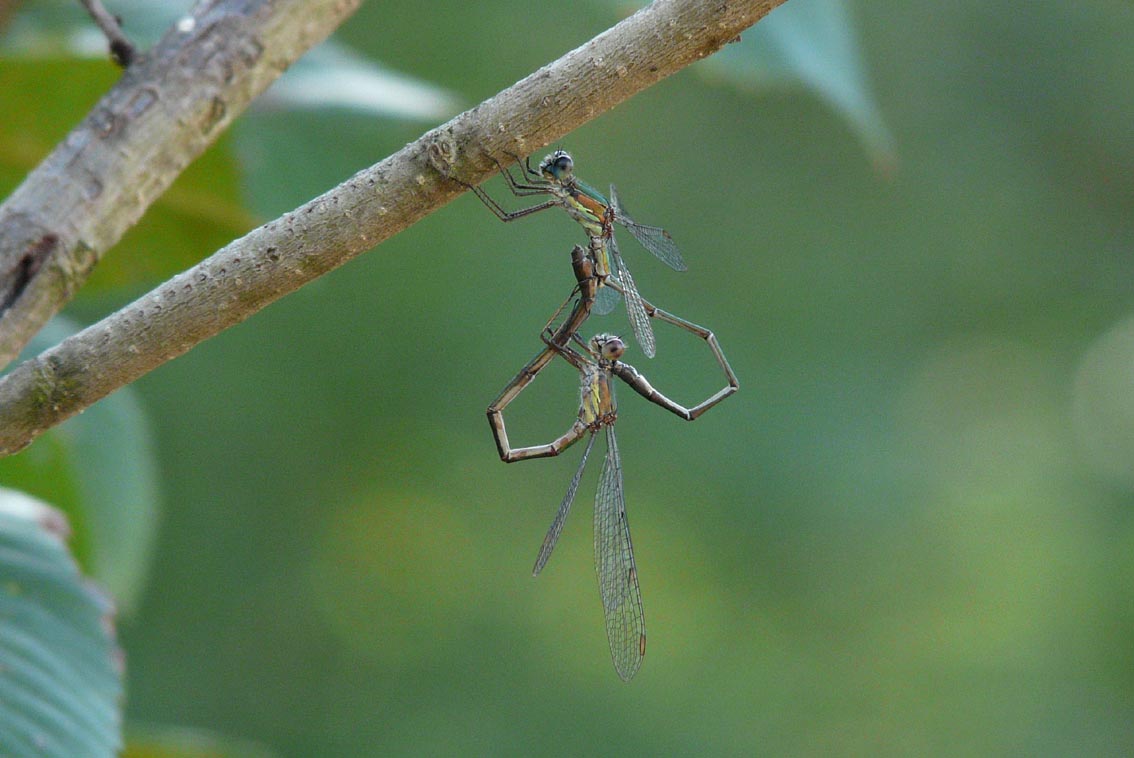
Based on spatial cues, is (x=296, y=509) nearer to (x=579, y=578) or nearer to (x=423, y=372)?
(x=423, y=372)

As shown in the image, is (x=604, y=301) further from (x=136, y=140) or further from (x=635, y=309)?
(x=136, y=140)

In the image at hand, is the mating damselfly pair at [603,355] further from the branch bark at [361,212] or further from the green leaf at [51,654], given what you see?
the green leaf at [51,654]

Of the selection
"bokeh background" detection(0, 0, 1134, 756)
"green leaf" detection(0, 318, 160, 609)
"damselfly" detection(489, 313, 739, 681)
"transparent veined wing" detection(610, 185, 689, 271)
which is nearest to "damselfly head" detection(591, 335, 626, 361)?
"damselfly" detection(489, 313, 739, 681)

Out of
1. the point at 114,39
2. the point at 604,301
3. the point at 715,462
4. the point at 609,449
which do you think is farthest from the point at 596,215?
the point at 715,462

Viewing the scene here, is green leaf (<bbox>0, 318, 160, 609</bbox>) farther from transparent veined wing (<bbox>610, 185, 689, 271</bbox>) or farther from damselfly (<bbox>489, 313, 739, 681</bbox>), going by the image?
transparent veined wing (<bbox>610, 185, 689, 271</bbox>)

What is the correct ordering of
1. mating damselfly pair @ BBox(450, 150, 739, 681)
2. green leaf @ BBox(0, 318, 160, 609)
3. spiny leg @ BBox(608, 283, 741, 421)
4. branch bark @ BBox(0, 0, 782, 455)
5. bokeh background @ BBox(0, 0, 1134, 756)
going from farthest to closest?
bokeh background @ BBox(0, 0, 1134, 756), green leaf @ BBox(0, 318, 160, 609), spiny leg @ BBox(608, 283, 741, 421), mating damselfly pair @ BBox(450, 150, 739, 681), branch bark @ BBox(0, 0, 782, 455)

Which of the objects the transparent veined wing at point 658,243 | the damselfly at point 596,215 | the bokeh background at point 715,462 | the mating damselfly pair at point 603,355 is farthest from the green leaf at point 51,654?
the bokeh background at point 715,462
